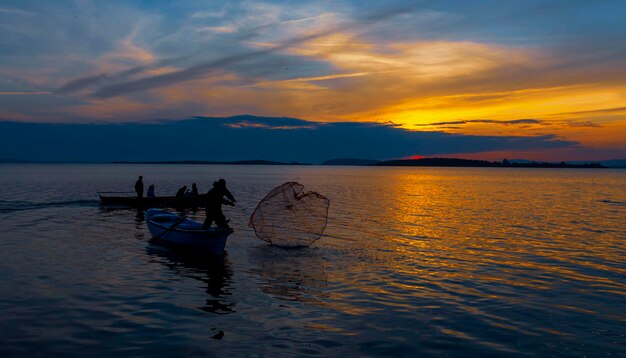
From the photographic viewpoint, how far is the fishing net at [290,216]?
22656 millimetres

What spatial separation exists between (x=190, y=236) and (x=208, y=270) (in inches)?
135

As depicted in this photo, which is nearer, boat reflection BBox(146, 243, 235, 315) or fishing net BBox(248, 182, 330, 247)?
boat reflection BBox(146, 243, 235, 315)

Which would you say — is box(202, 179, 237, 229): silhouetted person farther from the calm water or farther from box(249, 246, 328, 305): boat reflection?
box(249, 246, 328, 305): boat reflection

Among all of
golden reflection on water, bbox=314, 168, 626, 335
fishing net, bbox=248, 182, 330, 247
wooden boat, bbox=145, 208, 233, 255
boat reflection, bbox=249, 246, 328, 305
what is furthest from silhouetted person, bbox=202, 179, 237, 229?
golden reflection on water, bbox=314, 168, 626, 335

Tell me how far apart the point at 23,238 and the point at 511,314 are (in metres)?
23.8

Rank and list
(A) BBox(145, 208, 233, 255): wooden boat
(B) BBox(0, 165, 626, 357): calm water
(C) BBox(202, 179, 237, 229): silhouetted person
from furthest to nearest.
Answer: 1. (C) BBox(202, 179, 237, 229): silhouetted person
2. (A) BBox(145, 208, 233, 255): wooden boat
3. (B) BBox(0, 165, 626, 357): calm water

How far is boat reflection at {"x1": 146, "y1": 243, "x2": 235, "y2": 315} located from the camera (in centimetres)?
1404

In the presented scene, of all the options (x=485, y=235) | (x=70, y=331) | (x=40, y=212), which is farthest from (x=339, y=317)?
(x=40, y=212)

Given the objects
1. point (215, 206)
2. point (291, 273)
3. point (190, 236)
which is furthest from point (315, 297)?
point (190, 236)

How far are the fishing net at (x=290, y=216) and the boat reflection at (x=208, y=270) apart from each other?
286 cm

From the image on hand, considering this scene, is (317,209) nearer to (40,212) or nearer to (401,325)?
(401,325)

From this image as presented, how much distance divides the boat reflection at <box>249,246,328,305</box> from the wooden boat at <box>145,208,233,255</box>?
1.60 meters

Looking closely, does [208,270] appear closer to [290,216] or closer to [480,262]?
[290,216]

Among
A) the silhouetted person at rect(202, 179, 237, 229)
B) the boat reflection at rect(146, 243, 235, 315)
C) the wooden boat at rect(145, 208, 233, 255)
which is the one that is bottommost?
the boat reflection at rect(146, 243, 235, 315)
